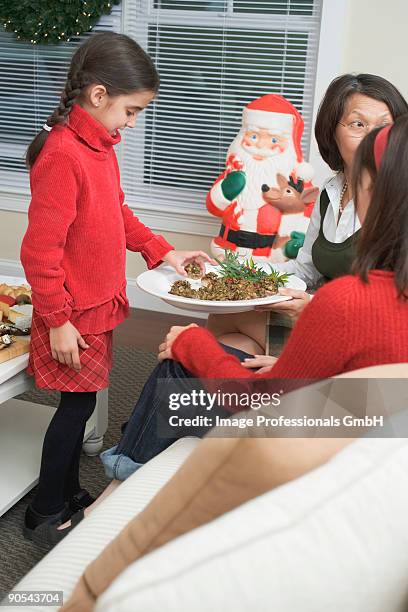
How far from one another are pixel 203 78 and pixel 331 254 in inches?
87.8

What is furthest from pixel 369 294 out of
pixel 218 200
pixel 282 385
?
pixel 218 200

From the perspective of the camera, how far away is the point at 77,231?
71.4 inches

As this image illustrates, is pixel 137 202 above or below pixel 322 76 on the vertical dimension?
below

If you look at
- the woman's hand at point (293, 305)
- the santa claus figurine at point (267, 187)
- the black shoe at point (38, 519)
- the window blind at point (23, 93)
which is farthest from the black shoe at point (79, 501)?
the window blind at point (23, 93)

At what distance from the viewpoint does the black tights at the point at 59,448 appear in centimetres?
193

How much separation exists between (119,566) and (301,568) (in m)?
0.26

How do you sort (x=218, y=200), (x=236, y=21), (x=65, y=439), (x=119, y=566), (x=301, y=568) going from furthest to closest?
(x=236, y=21) → (x=218, y=200) → (x=65, y=439) → (x=119, y=566) → (x=301, y=568)

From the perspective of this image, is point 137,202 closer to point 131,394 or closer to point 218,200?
point 218,200

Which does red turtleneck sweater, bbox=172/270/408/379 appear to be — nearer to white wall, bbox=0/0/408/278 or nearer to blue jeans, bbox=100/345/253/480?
blue jeans, bbox=100/345/253/480

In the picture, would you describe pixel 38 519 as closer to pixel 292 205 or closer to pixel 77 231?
pixel 77 231

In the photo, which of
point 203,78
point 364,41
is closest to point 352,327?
point 364,41

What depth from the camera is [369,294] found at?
1086 mm

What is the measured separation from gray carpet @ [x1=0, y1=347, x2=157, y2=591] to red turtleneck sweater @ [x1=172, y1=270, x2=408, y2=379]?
1084 millimetres

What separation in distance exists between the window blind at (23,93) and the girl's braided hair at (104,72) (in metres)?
2.60
